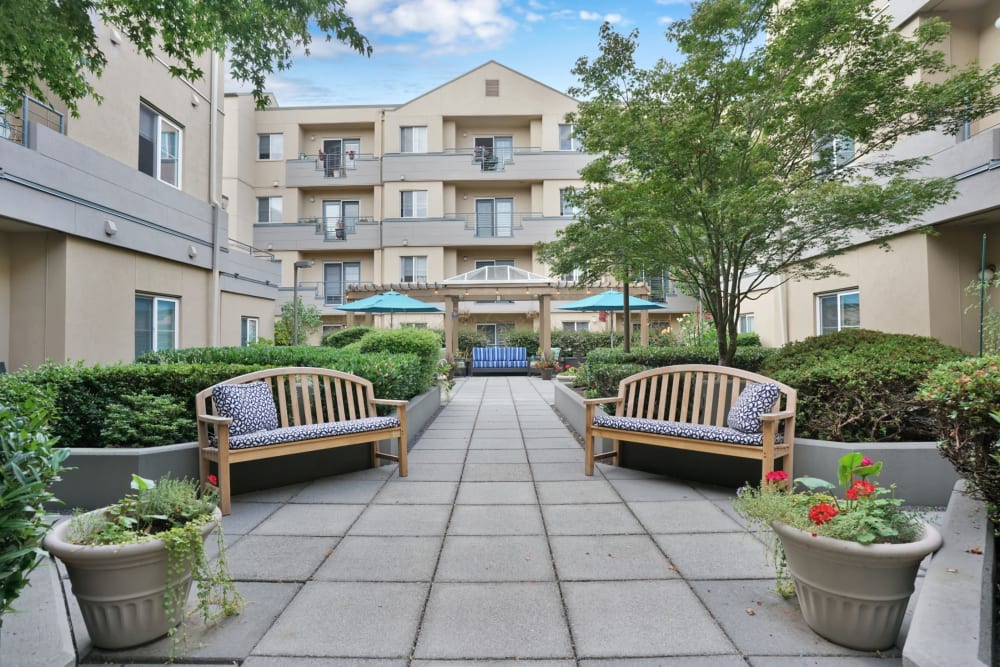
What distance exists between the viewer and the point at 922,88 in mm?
5516

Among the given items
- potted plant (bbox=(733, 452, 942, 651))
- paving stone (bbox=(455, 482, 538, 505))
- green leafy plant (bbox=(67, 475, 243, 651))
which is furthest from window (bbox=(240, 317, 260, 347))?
potted plant (bbox=(733, 452, 942, 651))

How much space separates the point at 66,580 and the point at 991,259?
1179 centimetres

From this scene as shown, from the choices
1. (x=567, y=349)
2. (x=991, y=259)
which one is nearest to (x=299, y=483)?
(x=991, y=259)

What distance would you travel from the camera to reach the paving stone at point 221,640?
2230mm

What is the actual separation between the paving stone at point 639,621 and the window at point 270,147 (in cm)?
2682

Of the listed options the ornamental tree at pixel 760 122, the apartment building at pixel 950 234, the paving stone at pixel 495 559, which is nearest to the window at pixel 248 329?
the ornamental tree at pixel 760 122

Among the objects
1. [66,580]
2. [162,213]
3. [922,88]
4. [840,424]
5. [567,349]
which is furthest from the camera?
[567,349]

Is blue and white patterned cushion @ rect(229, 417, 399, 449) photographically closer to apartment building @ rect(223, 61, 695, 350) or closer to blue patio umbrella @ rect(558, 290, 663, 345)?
blue patio umbrella @ rect(558, 290, 663, 345)

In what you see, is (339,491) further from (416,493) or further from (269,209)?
(269,209)

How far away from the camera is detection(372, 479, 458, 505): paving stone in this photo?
14.4ft

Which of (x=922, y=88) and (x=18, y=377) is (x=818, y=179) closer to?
(x=922, y=88)

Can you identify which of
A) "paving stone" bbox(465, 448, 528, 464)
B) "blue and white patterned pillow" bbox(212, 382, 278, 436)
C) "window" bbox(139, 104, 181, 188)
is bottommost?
"paving stone" bbox(465, 448, 528, 464)

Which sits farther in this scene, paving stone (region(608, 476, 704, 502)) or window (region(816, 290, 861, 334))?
window (region(816, 290, 861, 334))

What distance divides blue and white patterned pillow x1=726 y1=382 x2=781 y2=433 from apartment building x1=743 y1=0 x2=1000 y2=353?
447 cm
